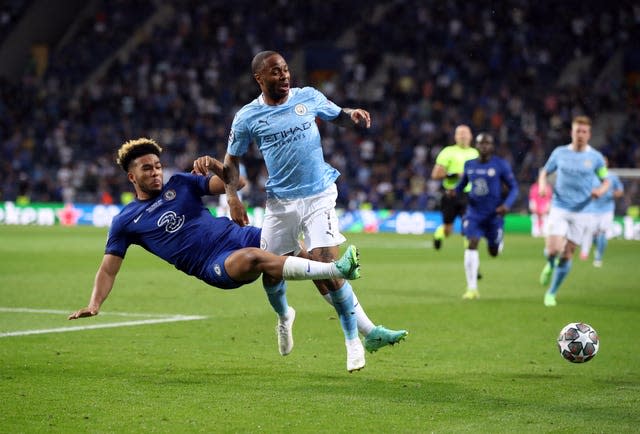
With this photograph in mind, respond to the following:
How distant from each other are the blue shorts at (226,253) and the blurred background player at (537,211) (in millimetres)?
22993

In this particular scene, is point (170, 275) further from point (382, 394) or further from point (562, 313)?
point (382, 394)

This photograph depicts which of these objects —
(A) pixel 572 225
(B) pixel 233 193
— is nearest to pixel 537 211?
(A) pixel 572 225

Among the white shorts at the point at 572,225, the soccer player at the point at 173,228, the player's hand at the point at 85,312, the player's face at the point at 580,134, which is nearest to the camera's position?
the player's hand at the point at 85,312

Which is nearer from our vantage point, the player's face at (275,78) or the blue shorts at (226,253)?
the blue shorts at (226,253)

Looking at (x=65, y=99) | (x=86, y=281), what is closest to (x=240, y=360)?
(x=86, y=281)

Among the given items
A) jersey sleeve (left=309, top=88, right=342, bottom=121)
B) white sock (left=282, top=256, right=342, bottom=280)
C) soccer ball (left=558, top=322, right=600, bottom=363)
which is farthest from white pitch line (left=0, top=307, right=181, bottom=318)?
soccer ball (left=558, top=322, right=600, bottom=363)

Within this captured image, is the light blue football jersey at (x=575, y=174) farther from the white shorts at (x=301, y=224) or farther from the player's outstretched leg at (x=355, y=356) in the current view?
the player's outstretched leg at (x=355, y=356)

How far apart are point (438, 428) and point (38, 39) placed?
1746 inches

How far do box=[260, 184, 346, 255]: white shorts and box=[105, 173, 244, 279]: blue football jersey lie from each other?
0.50 meters

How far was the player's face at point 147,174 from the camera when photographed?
8523 millimetres

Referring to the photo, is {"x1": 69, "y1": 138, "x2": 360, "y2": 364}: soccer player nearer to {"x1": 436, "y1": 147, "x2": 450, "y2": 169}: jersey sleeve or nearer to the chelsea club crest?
the chelsea club crest

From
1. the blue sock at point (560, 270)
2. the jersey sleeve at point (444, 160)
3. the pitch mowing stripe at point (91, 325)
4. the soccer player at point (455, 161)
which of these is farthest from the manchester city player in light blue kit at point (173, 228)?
the jersey sleeve at point (444, 160)

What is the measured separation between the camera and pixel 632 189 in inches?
1278

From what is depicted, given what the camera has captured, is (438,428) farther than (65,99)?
No
